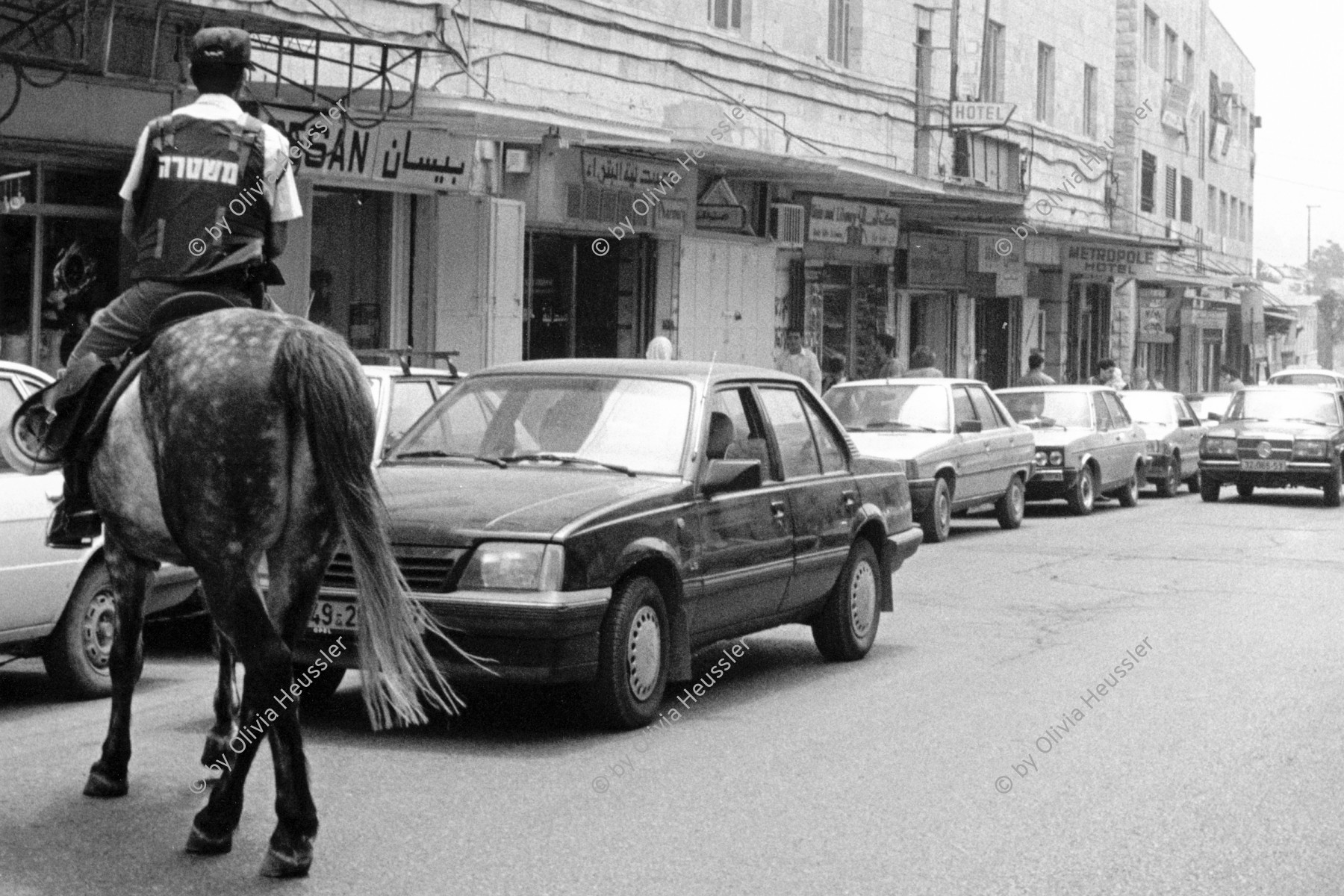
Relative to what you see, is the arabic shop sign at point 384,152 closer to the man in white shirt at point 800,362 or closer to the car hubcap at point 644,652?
the man in white shirt at point 800,362

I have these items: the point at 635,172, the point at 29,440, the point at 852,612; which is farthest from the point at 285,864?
the point at 635,172

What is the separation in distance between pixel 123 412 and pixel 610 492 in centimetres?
251

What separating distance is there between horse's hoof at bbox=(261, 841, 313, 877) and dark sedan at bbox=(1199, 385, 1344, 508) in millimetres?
20783

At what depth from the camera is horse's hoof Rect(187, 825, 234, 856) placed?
598 centimetres

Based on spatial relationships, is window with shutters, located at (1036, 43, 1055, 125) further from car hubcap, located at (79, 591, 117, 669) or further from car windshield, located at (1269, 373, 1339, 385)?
car hubcap, located at (79, 591, 117, 669)

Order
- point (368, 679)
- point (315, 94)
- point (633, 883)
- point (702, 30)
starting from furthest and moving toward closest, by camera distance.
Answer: point (702, 30)
point (315, 94)
point (368, 679)
point (633, 883)

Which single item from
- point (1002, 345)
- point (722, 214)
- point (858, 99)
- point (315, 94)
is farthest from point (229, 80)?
point (1002, 345)

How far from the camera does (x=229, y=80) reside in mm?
6809

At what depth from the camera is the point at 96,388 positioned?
657 cm

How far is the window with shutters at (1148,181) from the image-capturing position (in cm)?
4878

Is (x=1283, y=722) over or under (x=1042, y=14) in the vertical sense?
under

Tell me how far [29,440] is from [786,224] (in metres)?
21.6

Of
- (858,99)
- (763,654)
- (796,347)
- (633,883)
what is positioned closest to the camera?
(633,883)

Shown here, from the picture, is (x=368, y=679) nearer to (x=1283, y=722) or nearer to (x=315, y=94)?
(x=1283, y=722)
